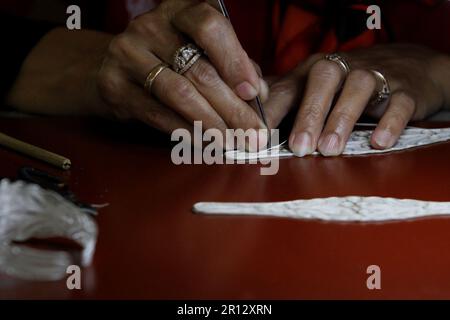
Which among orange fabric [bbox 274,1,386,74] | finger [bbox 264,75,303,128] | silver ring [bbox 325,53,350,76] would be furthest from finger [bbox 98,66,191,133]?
orange fabric [bbox 274,1,386,74]

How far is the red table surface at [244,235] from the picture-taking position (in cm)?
44

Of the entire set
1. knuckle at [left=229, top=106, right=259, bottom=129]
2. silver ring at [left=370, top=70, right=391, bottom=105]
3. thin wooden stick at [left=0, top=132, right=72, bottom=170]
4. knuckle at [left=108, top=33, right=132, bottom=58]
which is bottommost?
thin wooden stick at [left=0, top=132, right=72, bottom=170]

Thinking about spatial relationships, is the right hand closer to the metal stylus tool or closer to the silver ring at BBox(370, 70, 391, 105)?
the metal stylus tool

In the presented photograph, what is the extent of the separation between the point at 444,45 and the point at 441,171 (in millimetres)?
687

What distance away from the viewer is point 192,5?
85cm

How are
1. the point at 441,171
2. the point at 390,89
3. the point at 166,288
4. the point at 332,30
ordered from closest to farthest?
the point at 166,288
the point at 441,171
the point at 390,89
the point at 332,30

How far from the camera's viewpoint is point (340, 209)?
60 cm

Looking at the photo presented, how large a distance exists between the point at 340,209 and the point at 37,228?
257 mm

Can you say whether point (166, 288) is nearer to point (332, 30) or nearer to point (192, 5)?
point (192, 5)

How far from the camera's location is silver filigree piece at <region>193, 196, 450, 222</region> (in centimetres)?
58

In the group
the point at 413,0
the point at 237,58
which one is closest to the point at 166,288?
the point at 237,58

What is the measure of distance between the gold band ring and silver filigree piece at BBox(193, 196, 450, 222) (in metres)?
0.28

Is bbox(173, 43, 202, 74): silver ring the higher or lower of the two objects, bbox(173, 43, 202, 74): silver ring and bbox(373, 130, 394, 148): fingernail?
the higher

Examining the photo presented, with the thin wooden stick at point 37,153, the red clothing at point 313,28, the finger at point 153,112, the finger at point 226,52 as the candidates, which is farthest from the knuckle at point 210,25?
the red clothing at point 313,28
